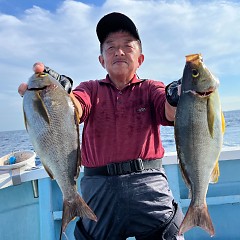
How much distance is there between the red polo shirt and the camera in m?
2.81

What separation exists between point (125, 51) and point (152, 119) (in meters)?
0.69

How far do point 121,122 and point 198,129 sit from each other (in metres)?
0.83

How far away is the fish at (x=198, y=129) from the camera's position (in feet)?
7.25

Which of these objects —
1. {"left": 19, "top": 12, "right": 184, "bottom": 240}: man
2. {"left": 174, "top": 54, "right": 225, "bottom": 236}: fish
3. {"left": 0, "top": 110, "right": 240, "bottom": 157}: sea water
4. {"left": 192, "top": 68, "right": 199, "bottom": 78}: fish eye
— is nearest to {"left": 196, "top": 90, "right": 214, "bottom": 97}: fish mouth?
{"left": 174, "top": 54, "right": 225, "bottom": 236}: fish

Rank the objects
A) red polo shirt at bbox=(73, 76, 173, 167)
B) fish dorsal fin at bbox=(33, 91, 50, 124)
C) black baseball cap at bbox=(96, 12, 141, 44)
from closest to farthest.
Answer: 1. fish dorsal fin at bbox=(33, 91, 50, 124)
2. red polo shirt at bbox=(73, 76, 173, 167)
3. black baseball cap at bbox=(96, 12, 141, 44)

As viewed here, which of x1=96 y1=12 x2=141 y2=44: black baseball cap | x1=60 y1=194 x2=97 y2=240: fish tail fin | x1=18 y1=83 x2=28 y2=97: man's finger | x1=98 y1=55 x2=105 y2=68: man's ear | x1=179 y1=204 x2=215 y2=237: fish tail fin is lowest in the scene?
x1=179 y1=204 x2=215 y2=237: fish tail fin

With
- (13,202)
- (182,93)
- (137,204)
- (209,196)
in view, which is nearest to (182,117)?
(182,93)

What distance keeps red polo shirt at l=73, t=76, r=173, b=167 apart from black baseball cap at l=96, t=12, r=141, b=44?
0.51m

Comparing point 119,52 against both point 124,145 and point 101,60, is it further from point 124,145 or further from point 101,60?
point 124,145

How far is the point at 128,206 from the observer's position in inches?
105

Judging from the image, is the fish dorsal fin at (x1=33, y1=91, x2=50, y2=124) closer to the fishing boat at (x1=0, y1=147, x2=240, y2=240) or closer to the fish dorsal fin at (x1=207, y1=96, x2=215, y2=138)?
the fish dorsal fin at (x1=207, y1=96, x2=215, y2=138)

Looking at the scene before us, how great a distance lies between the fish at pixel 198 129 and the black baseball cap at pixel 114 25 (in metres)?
0.95

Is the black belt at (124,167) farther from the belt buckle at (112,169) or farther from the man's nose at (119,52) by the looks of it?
the man's nose at (119,52)

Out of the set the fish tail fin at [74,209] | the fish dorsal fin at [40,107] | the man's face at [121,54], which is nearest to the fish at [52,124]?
the fish dorsal fin at [40,107]
